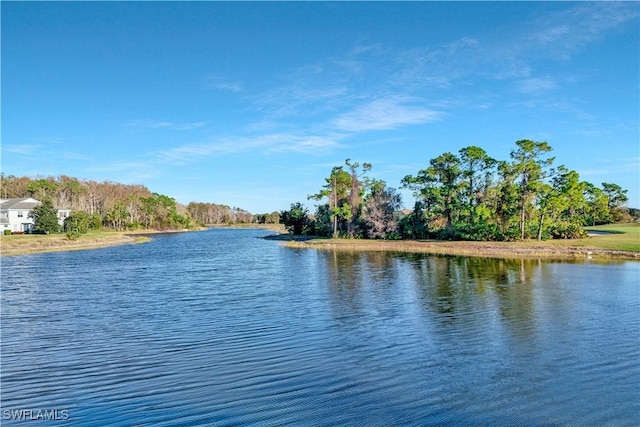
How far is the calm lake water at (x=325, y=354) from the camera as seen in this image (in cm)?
895

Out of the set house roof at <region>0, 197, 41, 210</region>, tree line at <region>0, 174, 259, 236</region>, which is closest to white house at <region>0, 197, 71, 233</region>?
house roof at <region>0, 197, 41, 210</region>

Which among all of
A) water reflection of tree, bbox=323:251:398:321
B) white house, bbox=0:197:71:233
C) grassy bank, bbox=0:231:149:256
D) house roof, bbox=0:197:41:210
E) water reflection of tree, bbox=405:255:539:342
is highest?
house roof, bbox=0:197:41:210

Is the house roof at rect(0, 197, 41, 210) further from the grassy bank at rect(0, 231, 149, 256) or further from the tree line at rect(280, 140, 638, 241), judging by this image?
the tree line at rect(280, 140, 638, 241)

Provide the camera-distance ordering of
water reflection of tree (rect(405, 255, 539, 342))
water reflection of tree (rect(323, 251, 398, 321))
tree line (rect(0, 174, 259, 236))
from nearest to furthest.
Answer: water reflection of tree (rect(405, 255, 539, 342))
water reflection of tree (rect(323, 251, 398, 321))
tree line (rect(0, 174, 259, 236))

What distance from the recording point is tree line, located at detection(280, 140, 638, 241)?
174 ft

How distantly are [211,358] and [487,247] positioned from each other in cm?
4380

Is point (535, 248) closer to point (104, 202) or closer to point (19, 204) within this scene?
point (19, 204)

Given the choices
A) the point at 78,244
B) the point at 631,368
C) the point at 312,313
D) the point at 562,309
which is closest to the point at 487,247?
the point at 562,309

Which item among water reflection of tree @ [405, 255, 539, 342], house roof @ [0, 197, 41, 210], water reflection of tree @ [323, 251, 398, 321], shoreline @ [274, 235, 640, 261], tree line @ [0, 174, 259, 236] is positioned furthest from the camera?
tree line @ [0, 174, 259, 236]

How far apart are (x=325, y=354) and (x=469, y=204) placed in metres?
52.5

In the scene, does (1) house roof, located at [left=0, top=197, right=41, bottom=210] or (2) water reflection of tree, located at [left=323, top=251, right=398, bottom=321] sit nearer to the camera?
(2) water reflection of tree, located at [left=323, top=251, right=398, bottom=321]

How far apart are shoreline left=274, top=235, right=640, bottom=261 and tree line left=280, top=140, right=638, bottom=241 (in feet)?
15.5

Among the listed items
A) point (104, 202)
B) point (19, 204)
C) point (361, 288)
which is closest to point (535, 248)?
point (361, 288)

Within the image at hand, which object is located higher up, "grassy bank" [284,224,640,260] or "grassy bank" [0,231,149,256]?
"grassy bank" [0,231,149,256]
